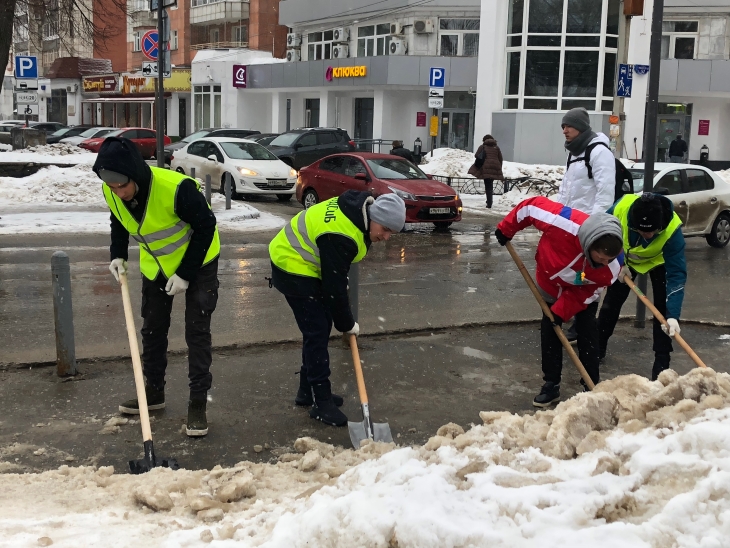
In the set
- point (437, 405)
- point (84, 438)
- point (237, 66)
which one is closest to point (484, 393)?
point (437, 405)

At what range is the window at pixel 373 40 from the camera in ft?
133

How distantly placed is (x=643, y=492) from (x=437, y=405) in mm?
2878

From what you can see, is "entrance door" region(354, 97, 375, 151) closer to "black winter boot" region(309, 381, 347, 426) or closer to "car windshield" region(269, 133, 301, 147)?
"car windshield" region(269, 133, 301, 147)

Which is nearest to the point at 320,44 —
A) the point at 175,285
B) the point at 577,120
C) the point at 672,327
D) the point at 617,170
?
the point at 617,170

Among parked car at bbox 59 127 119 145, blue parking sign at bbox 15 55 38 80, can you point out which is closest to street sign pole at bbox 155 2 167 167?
blue parking sign at bbox 15 55 38 80

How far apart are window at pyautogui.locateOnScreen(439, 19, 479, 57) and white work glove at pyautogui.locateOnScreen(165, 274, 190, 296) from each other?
113ft

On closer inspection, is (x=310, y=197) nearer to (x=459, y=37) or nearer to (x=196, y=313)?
(x=196, y=313)

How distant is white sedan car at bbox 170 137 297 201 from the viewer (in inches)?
800

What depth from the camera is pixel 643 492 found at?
3.24 metres

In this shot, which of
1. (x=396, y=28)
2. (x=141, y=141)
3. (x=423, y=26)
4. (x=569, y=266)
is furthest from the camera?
(x=396, y=28)

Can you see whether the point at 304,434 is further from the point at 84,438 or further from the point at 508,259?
the point at 508,259

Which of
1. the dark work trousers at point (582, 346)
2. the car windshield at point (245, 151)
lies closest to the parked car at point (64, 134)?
the car windshield at point (245, 151)

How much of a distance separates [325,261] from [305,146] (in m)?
21.9

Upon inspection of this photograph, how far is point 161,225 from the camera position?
515 centimetres
